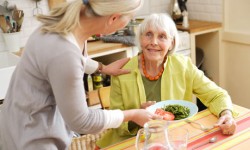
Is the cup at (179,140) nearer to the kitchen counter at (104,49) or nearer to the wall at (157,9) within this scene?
the kitchen counter at (104,49)

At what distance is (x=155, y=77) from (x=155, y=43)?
0.18 m

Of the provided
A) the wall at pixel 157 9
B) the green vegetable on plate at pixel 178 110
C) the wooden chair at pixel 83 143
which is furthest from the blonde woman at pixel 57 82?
the wall at pixel 157 9

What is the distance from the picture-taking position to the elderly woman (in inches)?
63.0

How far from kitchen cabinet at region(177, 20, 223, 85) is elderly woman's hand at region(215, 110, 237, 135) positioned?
1601 millimetres

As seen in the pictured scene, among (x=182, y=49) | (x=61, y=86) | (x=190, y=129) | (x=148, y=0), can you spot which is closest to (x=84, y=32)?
(x=61, y=86)

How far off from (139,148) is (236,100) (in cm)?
227

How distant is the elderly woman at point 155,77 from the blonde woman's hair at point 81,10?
1.97 ft

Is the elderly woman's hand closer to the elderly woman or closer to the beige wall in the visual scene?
the elderly woman

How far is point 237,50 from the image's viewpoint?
294cm

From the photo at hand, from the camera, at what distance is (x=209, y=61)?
3.22 m

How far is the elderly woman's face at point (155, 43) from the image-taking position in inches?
63.0

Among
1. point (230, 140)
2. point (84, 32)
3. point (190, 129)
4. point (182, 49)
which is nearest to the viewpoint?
point (84, 32)

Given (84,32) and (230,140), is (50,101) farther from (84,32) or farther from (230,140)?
(230,140)

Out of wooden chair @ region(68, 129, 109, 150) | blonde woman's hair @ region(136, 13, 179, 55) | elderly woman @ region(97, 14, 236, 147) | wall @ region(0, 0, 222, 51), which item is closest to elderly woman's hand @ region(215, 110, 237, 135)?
elderly woman @ region(97, 14, 236, 147)
